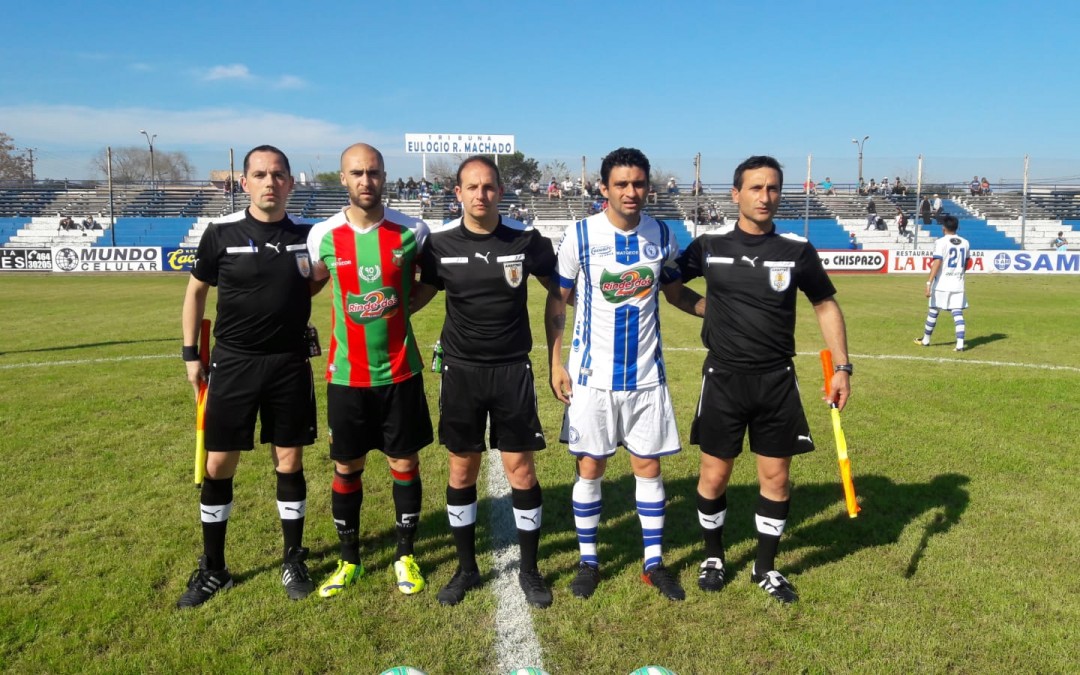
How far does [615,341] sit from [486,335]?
70 cm

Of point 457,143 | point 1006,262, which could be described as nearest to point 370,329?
point 1006,262

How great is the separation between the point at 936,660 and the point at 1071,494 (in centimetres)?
284

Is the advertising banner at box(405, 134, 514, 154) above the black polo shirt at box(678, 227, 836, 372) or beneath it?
above

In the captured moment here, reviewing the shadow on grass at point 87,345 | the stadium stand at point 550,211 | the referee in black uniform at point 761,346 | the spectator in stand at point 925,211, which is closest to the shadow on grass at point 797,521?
the referee in black uniform at point 761,346

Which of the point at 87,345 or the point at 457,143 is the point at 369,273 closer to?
the point at 87,345

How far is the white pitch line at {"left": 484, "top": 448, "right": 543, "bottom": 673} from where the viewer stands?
3332 mm

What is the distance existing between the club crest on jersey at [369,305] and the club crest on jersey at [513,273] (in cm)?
62

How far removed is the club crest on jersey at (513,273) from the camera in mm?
3777

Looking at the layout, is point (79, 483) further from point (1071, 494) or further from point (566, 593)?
point (1071, 494)

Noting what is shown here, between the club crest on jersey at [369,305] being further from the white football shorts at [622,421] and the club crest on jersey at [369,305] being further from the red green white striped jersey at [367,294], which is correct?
the white football shorts at [622,421]

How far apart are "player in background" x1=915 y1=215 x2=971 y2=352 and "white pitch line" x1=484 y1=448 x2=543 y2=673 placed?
969 cm

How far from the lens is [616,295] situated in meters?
3.87

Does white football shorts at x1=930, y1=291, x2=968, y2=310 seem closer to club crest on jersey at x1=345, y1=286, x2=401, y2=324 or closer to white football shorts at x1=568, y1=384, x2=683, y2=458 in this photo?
white football shorts at x1=568, y1=384, x2=683, y2=458

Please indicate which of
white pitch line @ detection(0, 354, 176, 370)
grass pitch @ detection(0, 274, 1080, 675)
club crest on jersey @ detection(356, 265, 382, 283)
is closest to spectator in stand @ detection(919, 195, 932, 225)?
grass pitch @ detection(0, 274, 1080, 675)
